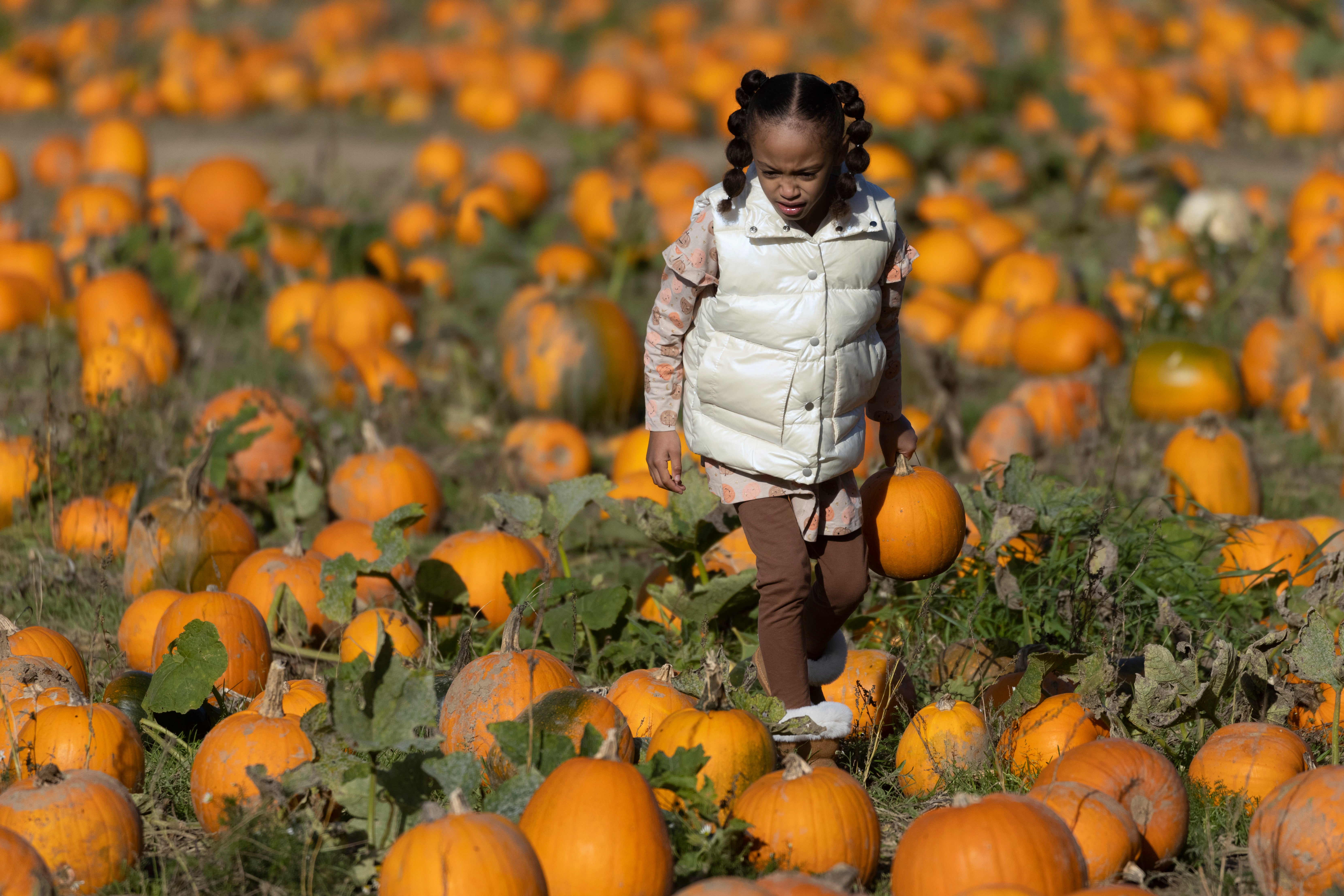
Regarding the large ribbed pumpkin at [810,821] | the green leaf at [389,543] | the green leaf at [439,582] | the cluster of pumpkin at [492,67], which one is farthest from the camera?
the cluster of pumpkin at [492,67]

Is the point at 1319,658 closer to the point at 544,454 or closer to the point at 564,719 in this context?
the point at 564,719

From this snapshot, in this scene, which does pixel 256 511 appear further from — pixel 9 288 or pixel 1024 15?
pixel 1024 15

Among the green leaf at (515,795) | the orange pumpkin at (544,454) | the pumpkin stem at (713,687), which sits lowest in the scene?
the orange pumpkin at (544,454)

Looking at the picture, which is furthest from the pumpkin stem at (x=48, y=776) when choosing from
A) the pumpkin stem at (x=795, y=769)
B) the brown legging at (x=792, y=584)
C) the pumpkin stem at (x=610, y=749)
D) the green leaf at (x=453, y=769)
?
the brown legging at (x=792, y=584)

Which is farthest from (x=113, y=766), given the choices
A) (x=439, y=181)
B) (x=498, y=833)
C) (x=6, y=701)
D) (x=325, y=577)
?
(x=439, y=181)

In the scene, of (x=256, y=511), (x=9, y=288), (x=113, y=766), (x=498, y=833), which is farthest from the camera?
(x=9, y=288)

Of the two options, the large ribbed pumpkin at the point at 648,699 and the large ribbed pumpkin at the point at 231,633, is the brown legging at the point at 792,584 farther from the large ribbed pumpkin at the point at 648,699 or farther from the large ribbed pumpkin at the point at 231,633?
the large ribbed pumpkin at the point at 231,633

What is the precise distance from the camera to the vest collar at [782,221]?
344 cm

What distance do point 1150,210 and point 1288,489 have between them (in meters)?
3.57

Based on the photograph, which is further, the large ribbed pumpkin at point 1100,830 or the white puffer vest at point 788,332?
the white puffer vest at point 788,332

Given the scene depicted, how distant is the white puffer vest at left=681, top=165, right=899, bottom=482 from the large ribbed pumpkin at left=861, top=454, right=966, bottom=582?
0.65 ft

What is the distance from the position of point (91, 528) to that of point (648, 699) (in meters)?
2.56

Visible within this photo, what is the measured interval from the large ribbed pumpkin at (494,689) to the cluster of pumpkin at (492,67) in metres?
8.49

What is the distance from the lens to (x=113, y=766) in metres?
3.33
